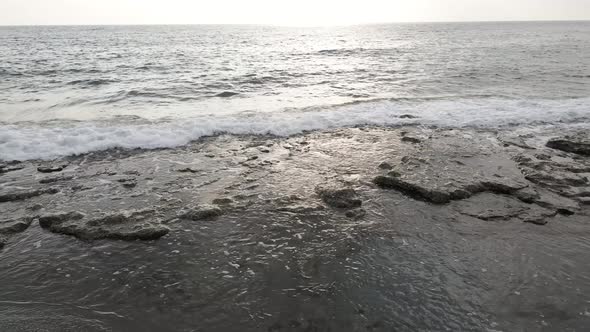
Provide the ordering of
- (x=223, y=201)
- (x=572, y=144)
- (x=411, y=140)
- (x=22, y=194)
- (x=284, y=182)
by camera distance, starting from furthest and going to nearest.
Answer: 1. (x=411, y=140)
2. (x=572, y=144)
3. (x=284, y=182)
4. (x=22, y=194)
5. (x=223, y=201)

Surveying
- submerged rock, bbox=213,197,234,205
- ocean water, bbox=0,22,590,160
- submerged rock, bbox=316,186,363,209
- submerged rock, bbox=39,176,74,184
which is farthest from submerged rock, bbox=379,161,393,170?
submerged rock, bbox=39,176,74,184

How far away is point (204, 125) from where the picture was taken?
1048cm

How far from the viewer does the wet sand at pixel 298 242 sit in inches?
139

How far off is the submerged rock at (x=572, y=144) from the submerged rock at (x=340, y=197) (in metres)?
5.63

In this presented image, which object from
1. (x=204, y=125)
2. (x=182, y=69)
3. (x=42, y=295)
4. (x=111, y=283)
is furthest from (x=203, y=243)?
(x=182, y=69)

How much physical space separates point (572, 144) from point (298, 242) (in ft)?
24.1

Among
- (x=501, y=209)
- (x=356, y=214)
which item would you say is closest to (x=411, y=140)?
(x=501, y=209)

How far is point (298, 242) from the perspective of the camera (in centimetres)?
473

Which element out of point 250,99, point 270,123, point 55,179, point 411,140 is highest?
point 250,99

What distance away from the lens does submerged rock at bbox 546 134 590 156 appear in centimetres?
827

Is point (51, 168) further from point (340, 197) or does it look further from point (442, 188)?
point (442, 188)

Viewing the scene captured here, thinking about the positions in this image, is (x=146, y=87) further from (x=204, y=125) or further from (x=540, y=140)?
(x=540, y=140)

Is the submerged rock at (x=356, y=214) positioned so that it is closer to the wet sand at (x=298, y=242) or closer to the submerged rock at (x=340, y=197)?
the wet sand at (x=298, y=242)

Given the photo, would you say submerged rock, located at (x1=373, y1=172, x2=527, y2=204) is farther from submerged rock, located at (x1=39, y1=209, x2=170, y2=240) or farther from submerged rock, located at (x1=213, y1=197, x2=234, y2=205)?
submerged rock, located at (x1=39, y1=209, x2=170, y2=240)
